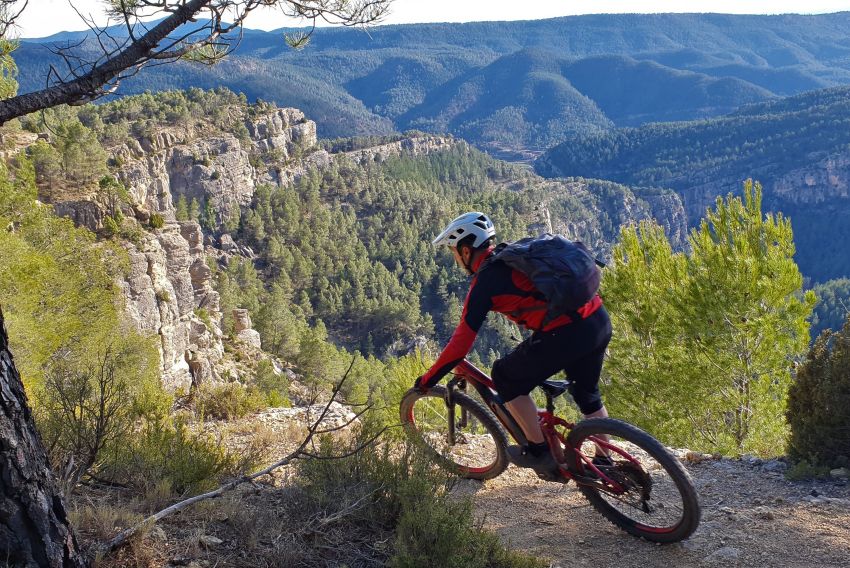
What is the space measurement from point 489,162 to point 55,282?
415 ft

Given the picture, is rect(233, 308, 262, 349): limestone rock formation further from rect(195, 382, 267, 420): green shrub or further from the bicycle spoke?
the bicycle spoke

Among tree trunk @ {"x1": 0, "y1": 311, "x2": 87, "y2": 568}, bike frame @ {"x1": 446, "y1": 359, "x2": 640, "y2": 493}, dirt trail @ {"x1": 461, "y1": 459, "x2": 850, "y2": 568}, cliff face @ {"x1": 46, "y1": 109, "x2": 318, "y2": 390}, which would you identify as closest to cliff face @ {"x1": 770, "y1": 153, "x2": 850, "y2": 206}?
cliff face @ {"x1": 46, "y1": 109, "x2": 318, "y2": 390}

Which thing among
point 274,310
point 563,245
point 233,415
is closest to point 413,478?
point 563,245

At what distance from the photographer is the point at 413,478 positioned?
10.6 ft

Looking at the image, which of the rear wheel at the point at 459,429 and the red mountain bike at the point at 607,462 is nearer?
the red mountain bike at the point at 607,462

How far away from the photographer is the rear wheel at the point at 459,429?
417 cm

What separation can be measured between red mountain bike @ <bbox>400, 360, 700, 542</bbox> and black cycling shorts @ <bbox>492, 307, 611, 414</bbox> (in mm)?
151

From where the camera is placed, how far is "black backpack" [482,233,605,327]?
306cm

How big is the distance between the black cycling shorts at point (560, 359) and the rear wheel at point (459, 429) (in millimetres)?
709

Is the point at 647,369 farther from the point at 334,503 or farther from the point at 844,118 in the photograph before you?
the point at 844,118

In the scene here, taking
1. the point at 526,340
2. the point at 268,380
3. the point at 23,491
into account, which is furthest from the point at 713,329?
the point at 268,380

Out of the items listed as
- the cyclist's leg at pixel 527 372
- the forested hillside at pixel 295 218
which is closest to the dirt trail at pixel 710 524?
the cyclist's leg at pixel 527 372

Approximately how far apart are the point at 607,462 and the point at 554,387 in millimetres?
514

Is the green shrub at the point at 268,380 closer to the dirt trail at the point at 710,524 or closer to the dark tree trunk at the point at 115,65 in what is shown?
the dirt trail at the point at 710,524
